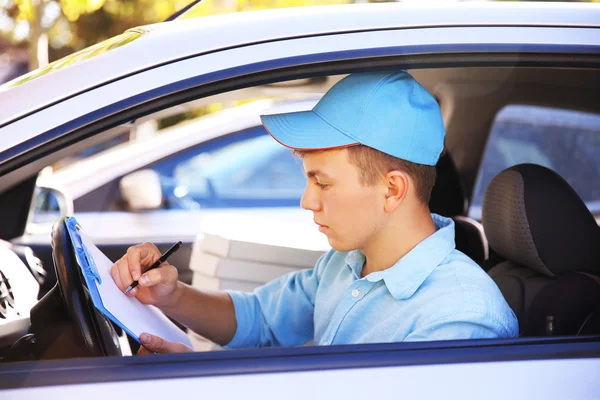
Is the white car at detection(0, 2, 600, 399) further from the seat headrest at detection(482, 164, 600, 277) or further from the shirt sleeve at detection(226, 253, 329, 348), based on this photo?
the shirt sleeve at detection(226, 253, 329, 348)

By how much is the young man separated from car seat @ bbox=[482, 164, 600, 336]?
9.6 inches

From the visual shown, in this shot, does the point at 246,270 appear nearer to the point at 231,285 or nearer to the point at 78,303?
the point at 231,285

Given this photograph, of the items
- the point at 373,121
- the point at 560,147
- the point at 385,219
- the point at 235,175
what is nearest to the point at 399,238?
the point at 385,219

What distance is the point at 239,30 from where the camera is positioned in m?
1.43

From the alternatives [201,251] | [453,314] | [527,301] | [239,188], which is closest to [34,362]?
[453,314]

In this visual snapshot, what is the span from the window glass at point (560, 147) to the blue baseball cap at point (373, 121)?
2339 millimetres

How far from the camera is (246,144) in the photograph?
14.9 feet

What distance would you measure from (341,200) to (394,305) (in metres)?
0.25

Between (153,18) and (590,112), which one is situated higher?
(153,18)

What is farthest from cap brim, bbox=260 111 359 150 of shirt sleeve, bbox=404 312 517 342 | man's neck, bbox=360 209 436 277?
shirt sleeve, bbox=404 312 517 342

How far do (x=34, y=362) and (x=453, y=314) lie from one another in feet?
2.56

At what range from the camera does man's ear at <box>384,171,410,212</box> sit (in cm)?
159

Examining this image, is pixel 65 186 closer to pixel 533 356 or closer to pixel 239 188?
pixel 239 188

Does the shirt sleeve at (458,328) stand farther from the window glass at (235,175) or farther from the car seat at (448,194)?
the window glass at (235,175)
